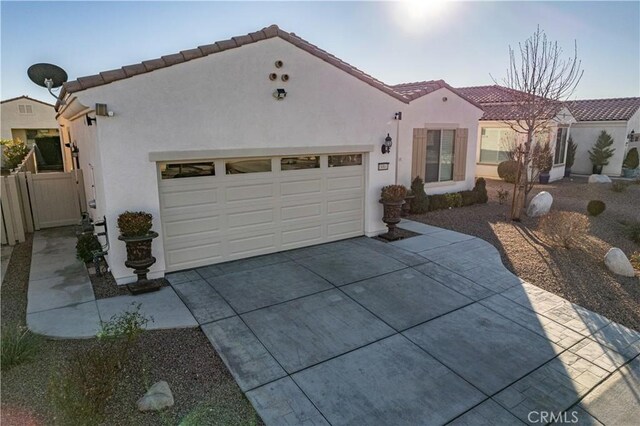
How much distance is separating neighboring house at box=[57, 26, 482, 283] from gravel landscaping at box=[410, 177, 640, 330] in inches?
131

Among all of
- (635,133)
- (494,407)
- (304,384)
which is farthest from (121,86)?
(635,133)

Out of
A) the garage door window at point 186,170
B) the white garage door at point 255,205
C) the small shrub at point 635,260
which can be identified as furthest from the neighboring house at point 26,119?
the small shrub at point 635,260

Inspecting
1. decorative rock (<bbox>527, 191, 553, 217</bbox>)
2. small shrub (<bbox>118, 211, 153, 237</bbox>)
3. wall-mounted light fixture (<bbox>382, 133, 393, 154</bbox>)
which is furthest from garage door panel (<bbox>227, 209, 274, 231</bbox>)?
decorative rock (<bbox>527, 191, 553, 217</bbox>)

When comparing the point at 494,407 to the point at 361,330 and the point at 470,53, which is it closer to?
the point at 361,330

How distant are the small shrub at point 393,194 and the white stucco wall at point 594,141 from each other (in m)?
18.8

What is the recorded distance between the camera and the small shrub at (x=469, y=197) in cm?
1434

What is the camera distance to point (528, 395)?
437cm

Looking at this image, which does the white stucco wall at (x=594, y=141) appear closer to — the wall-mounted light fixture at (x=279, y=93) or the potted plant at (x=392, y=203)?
the potted plant at (x=392, y=203)

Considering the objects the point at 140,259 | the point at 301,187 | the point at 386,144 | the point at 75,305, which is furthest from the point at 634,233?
the point at 75,305

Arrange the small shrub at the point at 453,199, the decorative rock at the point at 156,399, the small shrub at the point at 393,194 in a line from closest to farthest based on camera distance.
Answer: the decorative rock at the point at 156,399, the small shrub at the point at 393,194, the small shrub at the point at 453,199

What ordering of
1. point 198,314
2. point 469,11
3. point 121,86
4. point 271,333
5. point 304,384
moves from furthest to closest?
point 469,11
point 121,86
point 198,314
point 271,333
point 304,384

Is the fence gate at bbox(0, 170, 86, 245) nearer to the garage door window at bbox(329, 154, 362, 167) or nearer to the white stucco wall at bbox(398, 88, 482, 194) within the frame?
the garage door window at bbox(329, 154, 362, 167)

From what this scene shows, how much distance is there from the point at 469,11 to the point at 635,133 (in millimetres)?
20675

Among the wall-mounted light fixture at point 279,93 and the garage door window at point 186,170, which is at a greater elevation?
the wall-mounted light fixture at point 279,93
